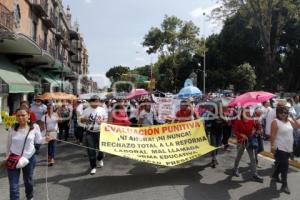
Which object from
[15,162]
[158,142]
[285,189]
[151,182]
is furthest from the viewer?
[158,142]

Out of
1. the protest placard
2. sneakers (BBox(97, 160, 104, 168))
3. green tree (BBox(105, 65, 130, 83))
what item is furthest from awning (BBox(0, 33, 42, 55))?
green tree (BBox(105, 65, 130, 83))

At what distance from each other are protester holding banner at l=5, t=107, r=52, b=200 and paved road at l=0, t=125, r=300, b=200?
1190 millimetres

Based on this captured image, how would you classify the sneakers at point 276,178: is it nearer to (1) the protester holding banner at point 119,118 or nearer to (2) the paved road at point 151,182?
(2) the paved road at point 151,182

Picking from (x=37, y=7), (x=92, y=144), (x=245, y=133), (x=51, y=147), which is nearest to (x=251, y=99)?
(x=245, y=133)

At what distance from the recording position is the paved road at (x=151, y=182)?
763 cm

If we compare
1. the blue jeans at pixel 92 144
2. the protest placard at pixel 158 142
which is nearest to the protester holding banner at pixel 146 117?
the protest placard at pixel 158 142

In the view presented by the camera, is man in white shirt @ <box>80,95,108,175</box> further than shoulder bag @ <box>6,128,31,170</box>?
Yes

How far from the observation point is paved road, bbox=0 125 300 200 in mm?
7634

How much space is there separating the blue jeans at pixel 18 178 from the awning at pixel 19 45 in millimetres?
14534

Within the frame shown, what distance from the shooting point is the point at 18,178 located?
652 cm

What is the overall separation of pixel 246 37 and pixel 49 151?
41.5 meters

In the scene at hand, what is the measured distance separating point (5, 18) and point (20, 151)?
1750 centimetres

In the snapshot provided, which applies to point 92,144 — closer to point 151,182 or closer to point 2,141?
point 151,182

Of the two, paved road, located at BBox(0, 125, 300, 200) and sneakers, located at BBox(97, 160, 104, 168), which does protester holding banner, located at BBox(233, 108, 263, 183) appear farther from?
sneakers, located at BBox(97, 160, 104, 168)
